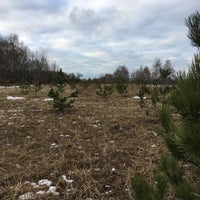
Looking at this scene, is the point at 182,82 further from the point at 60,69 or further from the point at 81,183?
the point at 60,69

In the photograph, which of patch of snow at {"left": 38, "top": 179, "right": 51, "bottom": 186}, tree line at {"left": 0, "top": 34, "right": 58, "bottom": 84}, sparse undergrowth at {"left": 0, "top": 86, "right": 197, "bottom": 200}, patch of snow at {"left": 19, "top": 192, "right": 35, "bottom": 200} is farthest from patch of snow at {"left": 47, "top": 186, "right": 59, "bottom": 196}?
tree line at {"left": 0, "top": 34, "right": 58, "bottom": 84}

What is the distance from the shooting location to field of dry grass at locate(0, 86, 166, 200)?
434 centimetres

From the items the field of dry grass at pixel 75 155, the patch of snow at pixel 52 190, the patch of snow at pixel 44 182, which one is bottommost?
the patch of snow at pixel 52 190

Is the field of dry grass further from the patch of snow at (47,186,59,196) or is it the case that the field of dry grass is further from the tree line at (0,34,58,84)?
the tree line at (0,34,58,84)

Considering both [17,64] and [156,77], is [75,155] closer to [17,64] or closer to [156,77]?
[156,77]

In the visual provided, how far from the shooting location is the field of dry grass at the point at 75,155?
4340 mm

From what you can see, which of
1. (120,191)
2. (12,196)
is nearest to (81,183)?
(120,191)

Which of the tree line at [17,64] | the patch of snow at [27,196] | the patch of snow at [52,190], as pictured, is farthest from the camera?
the tree line at [17,64]

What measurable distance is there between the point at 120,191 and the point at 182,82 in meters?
2.78

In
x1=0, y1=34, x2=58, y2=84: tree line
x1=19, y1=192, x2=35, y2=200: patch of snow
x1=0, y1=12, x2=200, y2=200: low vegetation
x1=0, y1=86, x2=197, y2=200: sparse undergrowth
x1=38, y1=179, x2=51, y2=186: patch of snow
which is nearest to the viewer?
x1=0, y1=12, x2=200, y2=200: low vegetation

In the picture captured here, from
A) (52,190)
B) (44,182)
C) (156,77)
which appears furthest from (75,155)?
(156,77)

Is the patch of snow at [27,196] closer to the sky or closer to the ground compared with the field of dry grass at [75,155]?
closer to the ground

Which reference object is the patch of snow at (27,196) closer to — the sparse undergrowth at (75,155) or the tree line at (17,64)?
the sparse undergrowth at (75,155)

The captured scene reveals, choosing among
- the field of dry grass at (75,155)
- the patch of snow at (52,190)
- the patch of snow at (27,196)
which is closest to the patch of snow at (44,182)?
the field of dry grass at (75,155)
